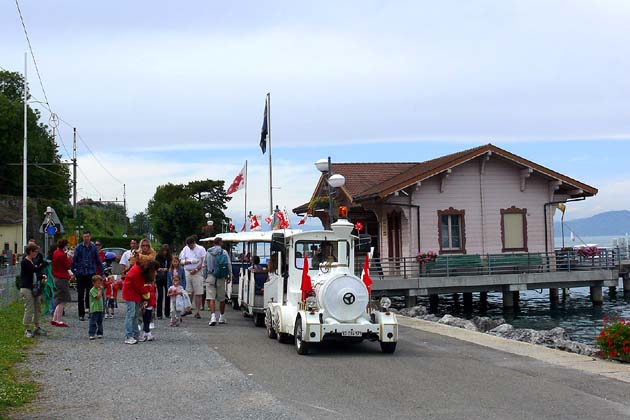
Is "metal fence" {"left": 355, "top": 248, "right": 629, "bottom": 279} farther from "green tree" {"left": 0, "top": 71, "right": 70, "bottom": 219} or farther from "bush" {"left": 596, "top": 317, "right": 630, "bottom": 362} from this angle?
"green tree" {"left": 0, "top": 71, "right": 70, "bottom": 219}

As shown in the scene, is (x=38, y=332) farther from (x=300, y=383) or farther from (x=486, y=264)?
(x=486, y=264)

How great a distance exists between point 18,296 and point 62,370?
14375 millimetres

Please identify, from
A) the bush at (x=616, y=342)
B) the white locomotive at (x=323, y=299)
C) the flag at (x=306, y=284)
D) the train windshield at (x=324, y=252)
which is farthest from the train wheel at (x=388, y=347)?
the bush at (x=616, y=342)

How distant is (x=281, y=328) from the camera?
1522 centimetres

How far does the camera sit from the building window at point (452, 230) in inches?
1362

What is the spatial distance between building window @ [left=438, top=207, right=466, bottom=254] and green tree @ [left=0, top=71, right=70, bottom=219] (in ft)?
137

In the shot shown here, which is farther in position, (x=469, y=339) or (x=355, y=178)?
(x=355, y=178)

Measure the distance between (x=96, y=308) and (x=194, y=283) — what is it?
4757 millimetres

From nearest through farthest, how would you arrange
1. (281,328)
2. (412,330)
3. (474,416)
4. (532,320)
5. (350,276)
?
(474,416)
(350,276)
(281,328)
(412,330)
(532,320)

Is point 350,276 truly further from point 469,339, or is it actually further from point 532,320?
point 532,320

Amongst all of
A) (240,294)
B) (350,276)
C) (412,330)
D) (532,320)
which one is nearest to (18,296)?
(240,294)

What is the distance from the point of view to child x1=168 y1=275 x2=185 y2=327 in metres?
18.1

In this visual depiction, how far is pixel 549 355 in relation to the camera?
14.3 m

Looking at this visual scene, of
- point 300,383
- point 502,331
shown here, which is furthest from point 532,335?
point 300,383
